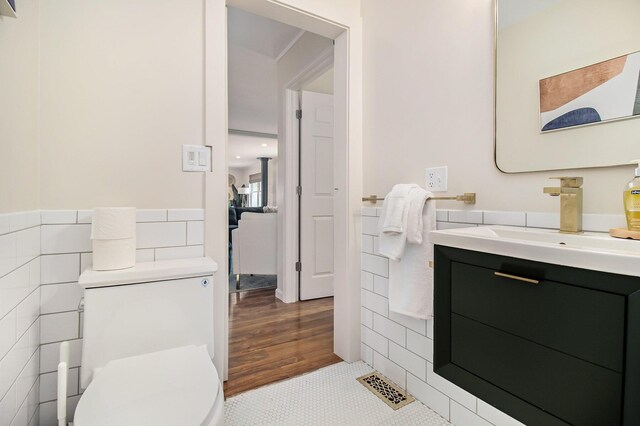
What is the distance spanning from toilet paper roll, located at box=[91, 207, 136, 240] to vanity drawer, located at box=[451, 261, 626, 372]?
126 centimetres

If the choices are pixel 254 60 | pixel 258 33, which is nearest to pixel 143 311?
pixel 258 33

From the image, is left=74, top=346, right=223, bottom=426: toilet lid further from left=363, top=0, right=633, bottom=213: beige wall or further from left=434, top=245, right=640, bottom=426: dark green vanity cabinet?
left=363, top=0, right=633, bottom=213: beige wall

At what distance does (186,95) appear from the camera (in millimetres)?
1549

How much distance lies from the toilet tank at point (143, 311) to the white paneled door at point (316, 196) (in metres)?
1.82

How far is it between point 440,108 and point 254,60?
2692 mm

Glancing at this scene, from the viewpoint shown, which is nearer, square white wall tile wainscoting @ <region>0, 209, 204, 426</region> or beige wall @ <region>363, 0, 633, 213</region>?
square white wall tile wainscoting @ <region>0, 209, 204, 426</region>

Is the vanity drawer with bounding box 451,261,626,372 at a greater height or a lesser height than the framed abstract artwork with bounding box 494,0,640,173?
lesser

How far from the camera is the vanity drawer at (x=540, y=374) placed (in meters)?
0.64

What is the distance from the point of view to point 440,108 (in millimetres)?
1494

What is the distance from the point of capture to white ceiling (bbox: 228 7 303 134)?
109 inches

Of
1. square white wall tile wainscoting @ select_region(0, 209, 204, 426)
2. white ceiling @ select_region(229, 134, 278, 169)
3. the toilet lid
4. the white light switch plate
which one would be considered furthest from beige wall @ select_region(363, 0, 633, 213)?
white ceiling @ select_region(229, 134, 278, 169)

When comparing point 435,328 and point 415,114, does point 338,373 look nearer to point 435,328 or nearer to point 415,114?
point 435,328

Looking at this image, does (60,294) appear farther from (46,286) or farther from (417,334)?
(417,334)

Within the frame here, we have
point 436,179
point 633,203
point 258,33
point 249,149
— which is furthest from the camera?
point 249,149
